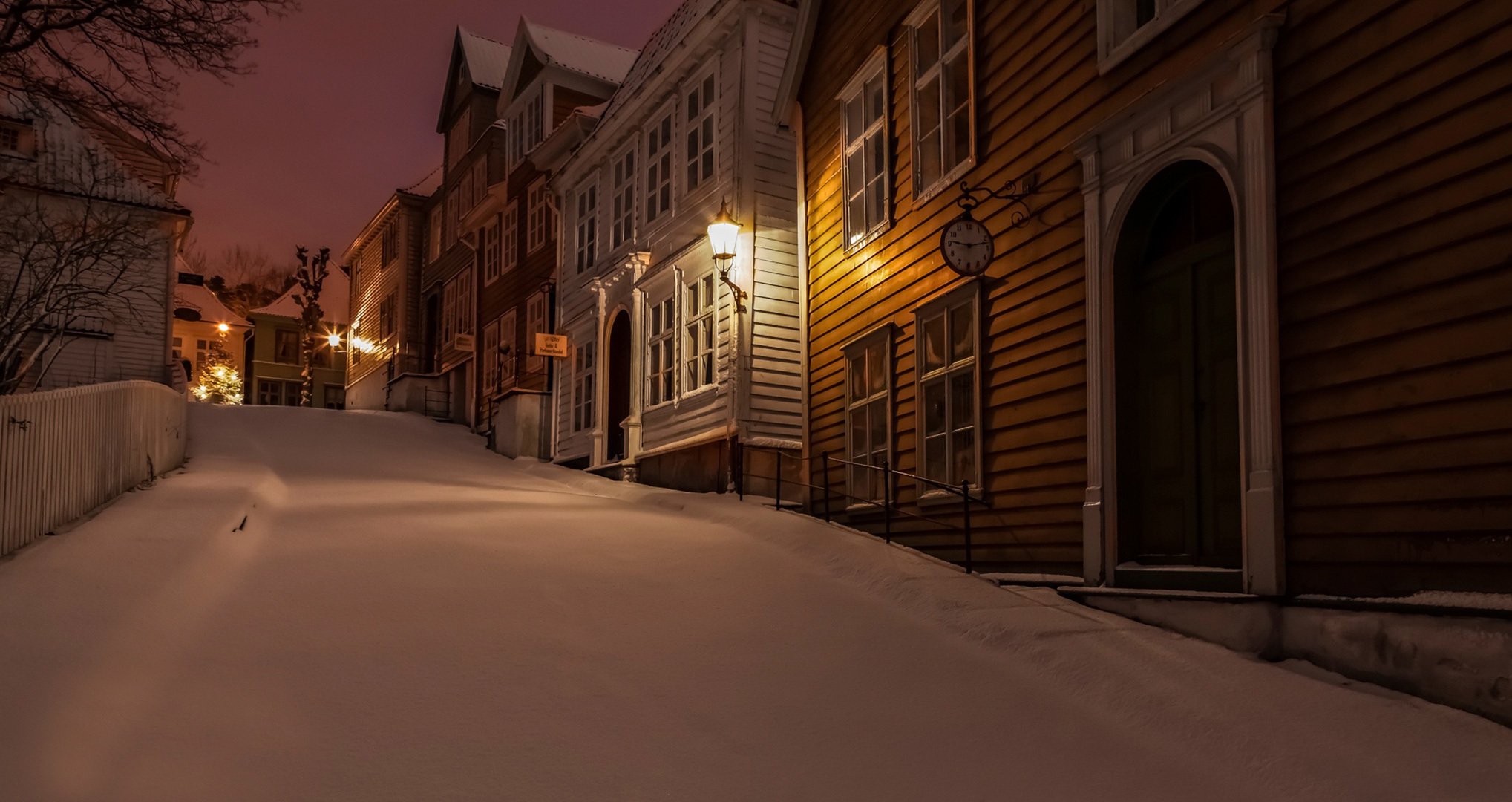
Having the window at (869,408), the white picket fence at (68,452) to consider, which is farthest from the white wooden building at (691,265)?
the white picket fence at (68,452)

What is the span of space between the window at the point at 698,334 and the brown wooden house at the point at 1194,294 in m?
4.30

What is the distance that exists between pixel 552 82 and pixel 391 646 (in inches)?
881

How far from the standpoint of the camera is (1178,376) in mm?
7746

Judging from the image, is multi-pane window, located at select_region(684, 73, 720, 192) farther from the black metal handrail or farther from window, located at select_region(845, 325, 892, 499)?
window, located at select_region(845, 325, 892, 499)

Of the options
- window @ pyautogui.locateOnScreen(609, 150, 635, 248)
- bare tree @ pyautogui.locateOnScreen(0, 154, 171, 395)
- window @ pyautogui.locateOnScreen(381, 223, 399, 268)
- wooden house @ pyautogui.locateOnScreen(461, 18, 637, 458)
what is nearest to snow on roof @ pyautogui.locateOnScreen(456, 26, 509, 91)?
A: wooden house @ pyautogui.locateOnScreen(461, 18, 637, 458)

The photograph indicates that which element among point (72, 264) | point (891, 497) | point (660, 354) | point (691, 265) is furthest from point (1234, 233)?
point (72, 264)

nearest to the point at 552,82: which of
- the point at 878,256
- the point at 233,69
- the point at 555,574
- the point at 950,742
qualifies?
the point at 233,69

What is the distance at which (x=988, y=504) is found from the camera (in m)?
9.40

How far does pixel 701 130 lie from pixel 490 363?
50.1 ft

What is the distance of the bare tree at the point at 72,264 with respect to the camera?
16.6 metres

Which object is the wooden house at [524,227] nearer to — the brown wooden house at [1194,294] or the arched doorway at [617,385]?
the arched doorway at [617,385]

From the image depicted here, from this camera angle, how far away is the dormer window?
89.6 feet

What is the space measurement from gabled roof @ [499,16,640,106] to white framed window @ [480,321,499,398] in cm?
633

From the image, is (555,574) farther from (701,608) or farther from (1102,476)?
(1102,476)
